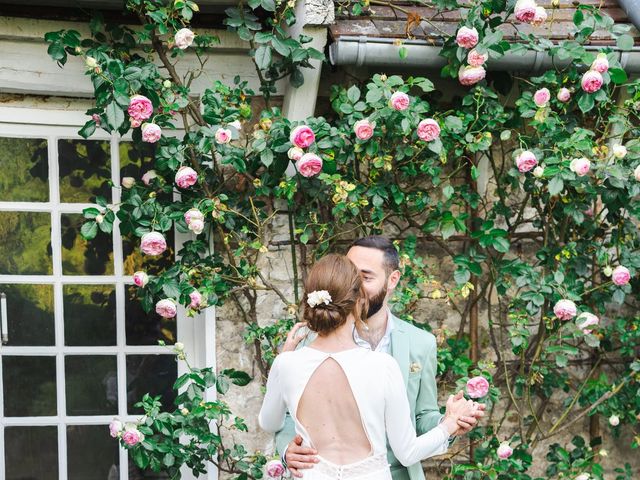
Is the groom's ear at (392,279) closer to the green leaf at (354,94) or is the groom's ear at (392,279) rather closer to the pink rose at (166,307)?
the green leaf at (354,94)

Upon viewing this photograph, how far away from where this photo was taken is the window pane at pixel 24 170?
4.60 m

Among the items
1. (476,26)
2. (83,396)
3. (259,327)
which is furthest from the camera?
(83,396)

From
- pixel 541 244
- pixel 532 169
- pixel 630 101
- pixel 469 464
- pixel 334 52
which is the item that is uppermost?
pixel 334 52

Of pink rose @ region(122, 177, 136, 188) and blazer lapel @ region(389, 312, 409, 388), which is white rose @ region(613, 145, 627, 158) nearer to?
blazer lapel @ region(389, 312, 409, 388)

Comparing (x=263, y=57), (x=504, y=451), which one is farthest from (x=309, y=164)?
(x=504, y=451)

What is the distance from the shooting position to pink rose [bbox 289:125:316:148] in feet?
13.1

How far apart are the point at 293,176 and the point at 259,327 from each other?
2.65 ft

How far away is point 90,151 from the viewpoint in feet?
15.3

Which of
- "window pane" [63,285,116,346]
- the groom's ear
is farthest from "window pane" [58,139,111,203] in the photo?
the groom's ear

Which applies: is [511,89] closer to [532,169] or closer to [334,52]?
[532,169]

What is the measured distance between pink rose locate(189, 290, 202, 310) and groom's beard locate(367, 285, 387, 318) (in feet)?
3.58

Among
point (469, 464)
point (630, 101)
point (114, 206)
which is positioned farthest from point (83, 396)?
point (630, 101)

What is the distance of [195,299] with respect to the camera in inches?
166

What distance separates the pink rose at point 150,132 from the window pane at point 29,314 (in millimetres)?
1168
